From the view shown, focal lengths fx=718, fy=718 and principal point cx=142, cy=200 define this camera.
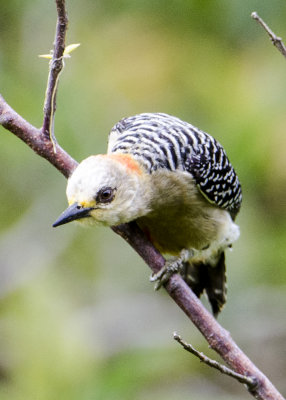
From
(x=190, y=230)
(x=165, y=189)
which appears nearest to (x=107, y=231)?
(x=190, y=230)

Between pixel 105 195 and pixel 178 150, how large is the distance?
778mm

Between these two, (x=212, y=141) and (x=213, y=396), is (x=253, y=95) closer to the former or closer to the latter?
(x=212, y=141)

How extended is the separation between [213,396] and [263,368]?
675mm

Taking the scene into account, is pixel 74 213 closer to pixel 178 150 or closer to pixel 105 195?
pixel 105 195

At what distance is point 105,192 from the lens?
332cm

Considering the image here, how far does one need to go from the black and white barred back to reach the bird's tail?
485mm

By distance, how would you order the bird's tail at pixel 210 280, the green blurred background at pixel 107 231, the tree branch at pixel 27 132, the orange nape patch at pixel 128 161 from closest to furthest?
1. the tree branch at pixel 27 132
2. the orange nape patch at pixel 128 161
3. the bird's tail at pixel 210 280
4. the green blurred background at pixel 107 231

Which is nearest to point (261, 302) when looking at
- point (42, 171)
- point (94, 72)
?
point (42, 171)

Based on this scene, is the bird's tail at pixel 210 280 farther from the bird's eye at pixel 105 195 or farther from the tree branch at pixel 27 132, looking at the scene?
the tree branch at pixel 27 132

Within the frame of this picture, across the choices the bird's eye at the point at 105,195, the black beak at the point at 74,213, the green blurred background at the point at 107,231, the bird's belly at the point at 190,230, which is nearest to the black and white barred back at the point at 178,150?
the bird's belly at the point at 190,230

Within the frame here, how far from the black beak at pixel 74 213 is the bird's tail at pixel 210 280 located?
63.8 inches

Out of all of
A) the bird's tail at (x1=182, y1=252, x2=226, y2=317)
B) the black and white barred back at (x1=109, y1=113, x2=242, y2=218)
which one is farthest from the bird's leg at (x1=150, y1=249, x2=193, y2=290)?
the bird's tail at (x1=182, y1=252, x2=226, y2=317)

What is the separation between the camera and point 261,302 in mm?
6250

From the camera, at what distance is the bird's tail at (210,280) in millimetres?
4695
